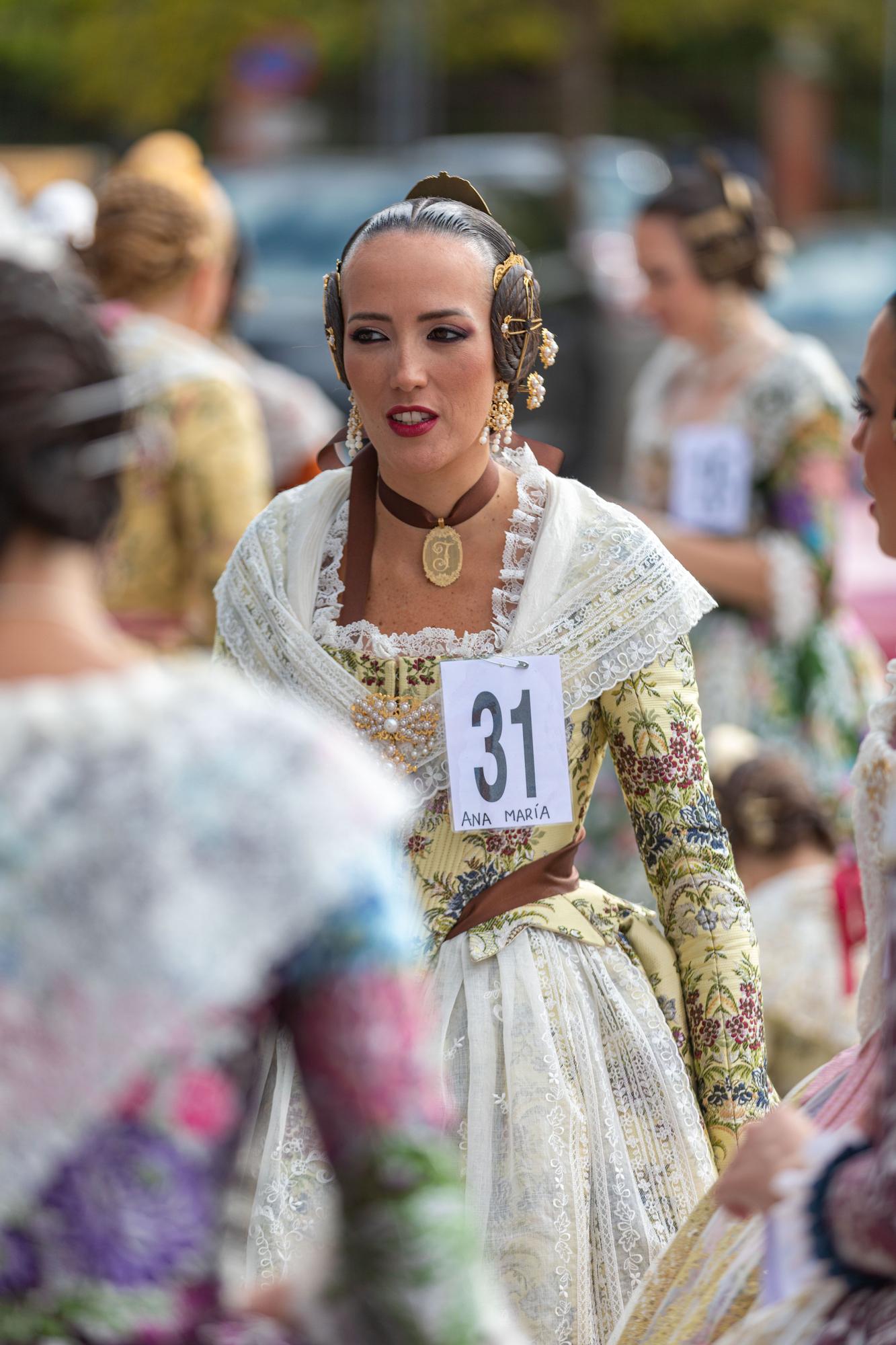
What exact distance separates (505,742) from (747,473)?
274 centimetres

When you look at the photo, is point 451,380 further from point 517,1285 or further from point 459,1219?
point 459,1219

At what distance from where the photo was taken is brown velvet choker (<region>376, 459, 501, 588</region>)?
8.91 feet

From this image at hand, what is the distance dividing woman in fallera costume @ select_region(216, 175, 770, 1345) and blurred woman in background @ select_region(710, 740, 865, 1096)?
52.0 inches

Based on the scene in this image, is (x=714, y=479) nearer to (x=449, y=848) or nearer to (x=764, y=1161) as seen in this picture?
(x=449, y=848)

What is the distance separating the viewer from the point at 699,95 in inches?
1110

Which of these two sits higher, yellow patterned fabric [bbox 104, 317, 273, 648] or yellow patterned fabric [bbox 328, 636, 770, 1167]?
yellow patterned fabric [bbox 104, 317, 273, 648]

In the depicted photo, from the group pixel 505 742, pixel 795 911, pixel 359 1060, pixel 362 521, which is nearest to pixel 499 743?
pixel 505 742

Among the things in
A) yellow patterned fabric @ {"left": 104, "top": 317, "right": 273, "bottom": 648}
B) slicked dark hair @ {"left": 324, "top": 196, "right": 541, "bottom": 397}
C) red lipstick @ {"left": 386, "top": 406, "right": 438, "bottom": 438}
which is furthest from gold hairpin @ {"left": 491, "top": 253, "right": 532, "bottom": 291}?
yellow patterned fabric @ {"left": 104, "top": 317, "right": 273, "bottom": 648}

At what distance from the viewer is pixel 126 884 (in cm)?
141

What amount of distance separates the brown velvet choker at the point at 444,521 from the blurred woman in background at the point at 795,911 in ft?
4.98

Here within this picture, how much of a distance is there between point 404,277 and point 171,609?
6.31 feet

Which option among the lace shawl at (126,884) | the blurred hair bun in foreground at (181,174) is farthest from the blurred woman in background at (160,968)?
the blurred hair bun in foreground at (181,174)

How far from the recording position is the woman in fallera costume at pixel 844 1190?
5.46 ft

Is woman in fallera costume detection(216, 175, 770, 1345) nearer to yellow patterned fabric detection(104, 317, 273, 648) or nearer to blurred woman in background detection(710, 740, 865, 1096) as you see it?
blurred woman in background detection(710, 740, 865, 1096)
